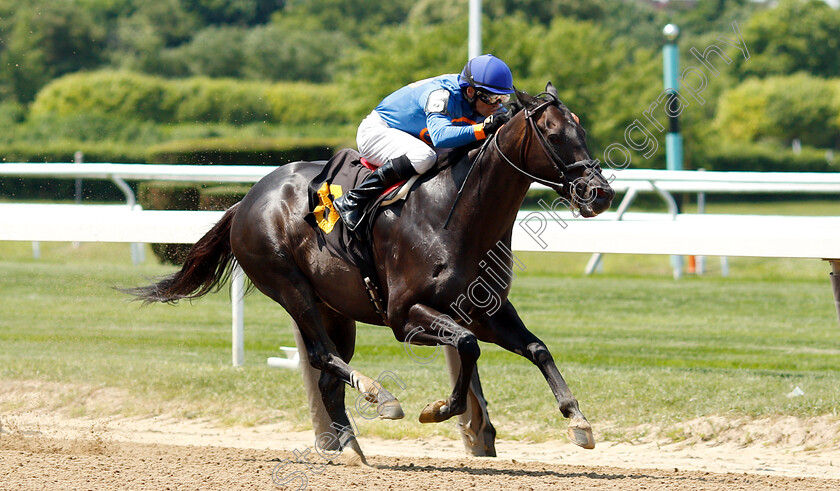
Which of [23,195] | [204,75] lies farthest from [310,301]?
[204,75]

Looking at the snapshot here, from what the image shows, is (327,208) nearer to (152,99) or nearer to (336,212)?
(336,212)

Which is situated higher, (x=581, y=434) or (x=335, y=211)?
(x=335, y=211)

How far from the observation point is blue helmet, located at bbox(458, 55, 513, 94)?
4.15m

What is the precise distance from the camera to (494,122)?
413 cm

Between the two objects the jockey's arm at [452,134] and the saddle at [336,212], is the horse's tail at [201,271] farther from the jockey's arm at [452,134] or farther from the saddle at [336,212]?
the jockey's arm at [452,134]

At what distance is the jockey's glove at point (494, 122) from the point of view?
4.13 metres

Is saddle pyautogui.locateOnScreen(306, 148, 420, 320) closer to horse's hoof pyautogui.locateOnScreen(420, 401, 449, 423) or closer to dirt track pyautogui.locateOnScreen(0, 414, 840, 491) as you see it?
horse's hoof pyautogui.locateOnScreen(420, 401, 449, 423)

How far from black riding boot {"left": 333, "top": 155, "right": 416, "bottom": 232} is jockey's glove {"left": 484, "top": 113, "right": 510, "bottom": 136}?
1.15 ft

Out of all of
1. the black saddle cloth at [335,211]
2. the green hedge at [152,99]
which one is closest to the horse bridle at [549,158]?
the black saddle cloth at [335,211]

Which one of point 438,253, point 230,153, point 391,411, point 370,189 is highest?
point 370,189

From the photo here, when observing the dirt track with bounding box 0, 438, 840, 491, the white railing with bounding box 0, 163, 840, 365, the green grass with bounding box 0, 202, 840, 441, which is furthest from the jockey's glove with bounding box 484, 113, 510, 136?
the green grass with bounding box 0, 202, 840, 441

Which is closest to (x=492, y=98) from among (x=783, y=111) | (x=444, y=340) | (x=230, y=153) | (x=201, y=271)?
(x=444, y=340)

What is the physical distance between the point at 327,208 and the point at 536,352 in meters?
1.13

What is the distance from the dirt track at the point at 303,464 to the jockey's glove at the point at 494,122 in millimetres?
1328
